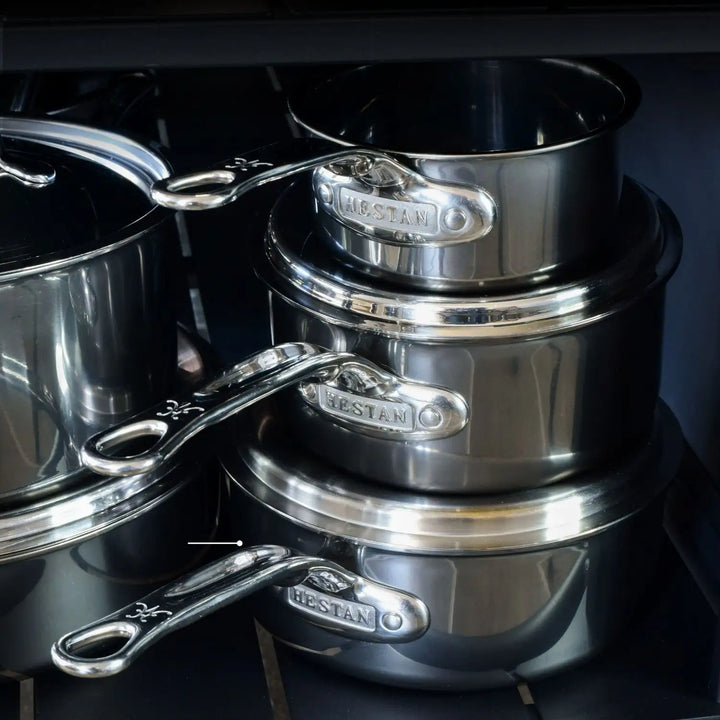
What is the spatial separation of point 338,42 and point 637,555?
0.35m

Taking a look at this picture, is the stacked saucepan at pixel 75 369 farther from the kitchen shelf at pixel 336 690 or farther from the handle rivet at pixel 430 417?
the handle rivet at pixel 430 417

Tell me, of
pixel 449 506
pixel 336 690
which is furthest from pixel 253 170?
pixel 336 690

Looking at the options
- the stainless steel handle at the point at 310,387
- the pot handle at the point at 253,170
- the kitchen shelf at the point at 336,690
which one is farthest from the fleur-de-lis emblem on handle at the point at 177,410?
the kitchen shelf at the point at 336,690

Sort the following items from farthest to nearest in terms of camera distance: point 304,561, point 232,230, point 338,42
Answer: point 232,230, point 304,561, point 338,42

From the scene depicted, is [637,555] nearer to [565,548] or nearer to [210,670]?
[565,548]

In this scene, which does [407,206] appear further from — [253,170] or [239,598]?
[239,598]

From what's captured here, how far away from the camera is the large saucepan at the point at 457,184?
1.77ft

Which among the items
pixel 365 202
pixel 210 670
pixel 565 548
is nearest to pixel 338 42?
pixel 365 202

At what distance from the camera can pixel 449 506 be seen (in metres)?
0.62

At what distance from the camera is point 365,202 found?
56cm

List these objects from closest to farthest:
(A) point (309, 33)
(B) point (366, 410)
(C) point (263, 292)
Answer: (A) point (309, 33)
(B) point (366, 410)
(C) point (263, 292)

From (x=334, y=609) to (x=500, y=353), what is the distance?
18cm

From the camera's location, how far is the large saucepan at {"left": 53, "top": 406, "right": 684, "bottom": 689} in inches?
24.0

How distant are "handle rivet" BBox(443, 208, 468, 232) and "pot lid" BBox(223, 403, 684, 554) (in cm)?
16
